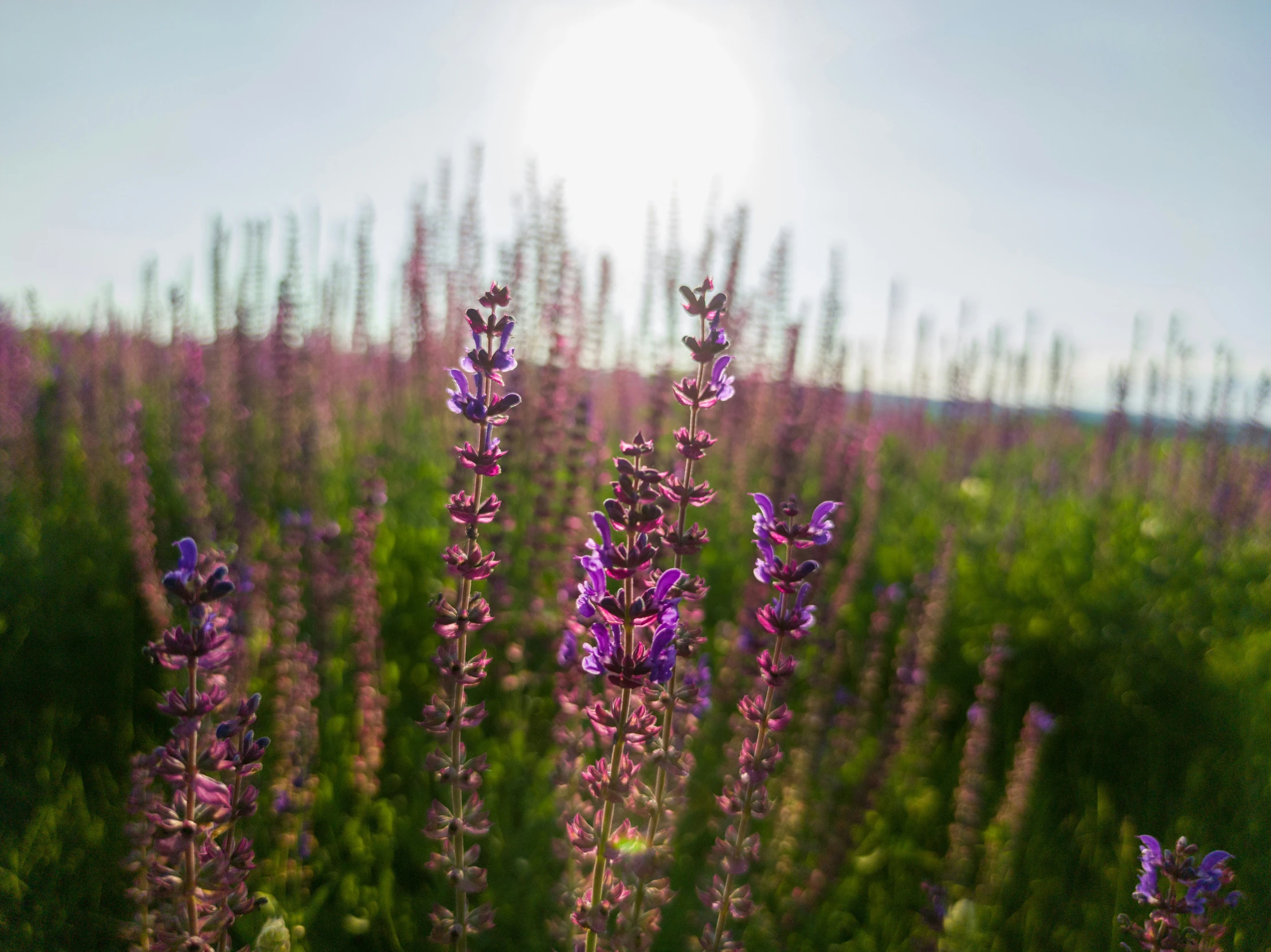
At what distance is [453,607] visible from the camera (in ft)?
4.84

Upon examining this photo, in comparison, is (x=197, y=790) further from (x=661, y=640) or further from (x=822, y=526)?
(x=822, y=526)

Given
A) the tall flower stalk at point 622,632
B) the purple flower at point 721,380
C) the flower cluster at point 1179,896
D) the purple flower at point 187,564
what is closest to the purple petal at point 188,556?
the purple flower at point 187,564

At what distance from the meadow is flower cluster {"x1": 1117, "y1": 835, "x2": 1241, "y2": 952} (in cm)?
62

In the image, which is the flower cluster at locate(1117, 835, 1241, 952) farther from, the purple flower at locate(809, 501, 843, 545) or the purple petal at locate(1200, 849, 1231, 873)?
the purple flower at locate(809, 501, 843, 545)

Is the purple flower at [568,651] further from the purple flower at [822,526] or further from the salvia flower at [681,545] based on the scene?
the purple flower at [822,526]

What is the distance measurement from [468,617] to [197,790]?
50 centimetres

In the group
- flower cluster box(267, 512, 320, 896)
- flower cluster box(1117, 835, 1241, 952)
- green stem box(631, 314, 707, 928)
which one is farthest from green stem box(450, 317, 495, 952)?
flower cluster box(1117, 835, 1241, 952)

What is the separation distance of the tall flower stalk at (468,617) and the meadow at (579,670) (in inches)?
0.5

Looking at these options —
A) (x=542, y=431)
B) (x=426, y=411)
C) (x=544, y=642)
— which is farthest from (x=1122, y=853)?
(x=426, y=411)

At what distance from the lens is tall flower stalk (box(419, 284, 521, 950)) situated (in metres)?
1.32

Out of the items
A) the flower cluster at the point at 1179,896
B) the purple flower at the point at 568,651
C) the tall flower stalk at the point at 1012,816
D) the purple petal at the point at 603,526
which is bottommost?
the tall flower stalk at the point at 1012,816

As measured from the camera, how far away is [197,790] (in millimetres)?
1176

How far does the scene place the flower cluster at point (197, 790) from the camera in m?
1.13

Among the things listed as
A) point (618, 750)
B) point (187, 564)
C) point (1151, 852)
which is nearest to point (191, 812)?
point (187, 564)
